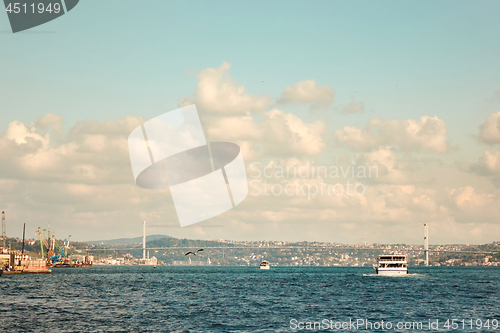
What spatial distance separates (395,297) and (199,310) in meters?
40.4

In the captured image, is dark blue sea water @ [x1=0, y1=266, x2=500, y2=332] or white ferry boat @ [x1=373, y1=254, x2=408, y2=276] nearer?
dark blue sea water @ [x1=0, y1=266, x2=500, y2=332]

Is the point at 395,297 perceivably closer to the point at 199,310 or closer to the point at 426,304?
the point at 426,304

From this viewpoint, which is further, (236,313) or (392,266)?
(392,266)

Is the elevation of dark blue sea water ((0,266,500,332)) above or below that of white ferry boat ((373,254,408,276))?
above

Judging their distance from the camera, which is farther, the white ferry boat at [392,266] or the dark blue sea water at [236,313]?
the white ferry boat at [392,266]

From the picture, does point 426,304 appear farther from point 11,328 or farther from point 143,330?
point 11,328

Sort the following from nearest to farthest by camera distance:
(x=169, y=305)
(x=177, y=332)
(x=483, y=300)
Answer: (x=177, y=332) → (x=169, y=305) → (x=483, y=300)

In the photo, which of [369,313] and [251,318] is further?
[369,313]

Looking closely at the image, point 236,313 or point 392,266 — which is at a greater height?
point 236,313

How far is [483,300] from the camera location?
84.6m

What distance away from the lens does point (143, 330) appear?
5131cm

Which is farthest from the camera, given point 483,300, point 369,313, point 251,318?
point 483,300

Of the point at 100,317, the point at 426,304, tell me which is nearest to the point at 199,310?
the point at 100,317

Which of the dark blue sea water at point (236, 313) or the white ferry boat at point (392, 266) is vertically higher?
the dark blue sea water at point (236, 313)
